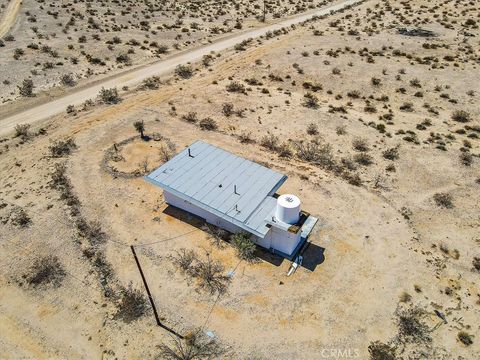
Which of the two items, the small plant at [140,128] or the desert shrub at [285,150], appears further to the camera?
the small plant at [140,128]

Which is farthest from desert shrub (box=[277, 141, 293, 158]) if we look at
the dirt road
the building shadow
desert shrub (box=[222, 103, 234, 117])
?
the dirt road

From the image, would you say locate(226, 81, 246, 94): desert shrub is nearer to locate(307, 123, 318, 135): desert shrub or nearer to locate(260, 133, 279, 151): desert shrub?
locate(260, 133, 279, 151): desert shrub

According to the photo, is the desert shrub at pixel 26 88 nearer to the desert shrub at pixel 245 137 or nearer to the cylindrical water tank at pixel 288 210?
the desert shrub at pixel 245 137

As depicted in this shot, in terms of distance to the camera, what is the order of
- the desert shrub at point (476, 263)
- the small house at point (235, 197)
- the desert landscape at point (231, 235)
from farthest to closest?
the desert shrub at point (476, 263), the small house at point (235, 197), the desert landscape at point (231, 235)

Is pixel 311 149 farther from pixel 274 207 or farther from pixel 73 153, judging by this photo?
pixel 73 153

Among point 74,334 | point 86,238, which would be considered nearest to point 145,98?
point 86,238

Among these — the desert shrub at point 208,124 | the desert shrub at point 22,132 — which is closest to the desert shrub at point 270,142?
the desert shrub at point 208,124

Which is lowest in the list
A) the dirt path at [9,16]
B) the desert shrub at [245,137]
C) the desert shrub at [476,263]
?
the desert shrub at [476,263]

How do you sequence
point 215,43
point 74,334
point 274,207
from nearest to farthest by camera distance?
point 74,334, point 274,207, point 215,43
